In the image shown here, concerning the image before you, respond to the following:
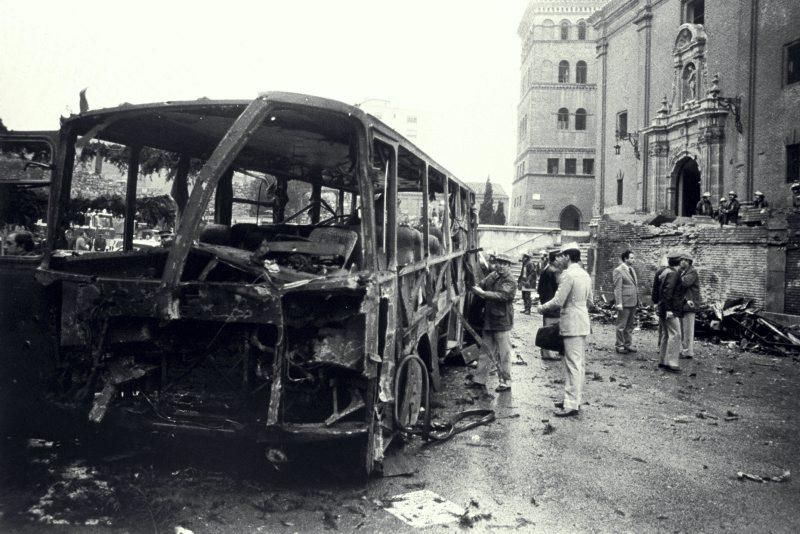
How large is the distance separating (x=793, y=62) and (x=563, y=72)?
92.8 feet

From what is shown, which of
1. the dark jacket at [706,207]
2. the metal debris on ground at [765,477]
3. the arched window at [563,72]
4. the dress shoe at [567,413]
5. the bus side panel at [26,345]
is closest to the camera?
the bus side panel at [26,345]

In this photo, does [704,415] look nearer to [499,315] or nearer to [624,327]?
[499,315]

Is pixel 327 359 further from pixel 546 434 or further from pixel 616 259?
pixel 616 259

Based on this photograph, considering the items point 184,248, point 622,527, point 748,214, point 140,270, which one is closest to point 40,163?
point 140,270

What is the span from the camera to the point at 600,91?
1289 inches

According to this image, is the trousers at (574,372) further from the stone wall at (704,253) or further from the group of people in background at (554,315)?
the stone wall at (704,253)

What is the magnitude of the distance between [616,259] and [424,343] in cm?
1591

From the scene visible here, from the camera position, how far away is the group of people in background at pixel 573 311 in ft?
21.6

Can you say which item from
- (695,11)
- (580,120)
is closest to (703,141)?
(695,11)

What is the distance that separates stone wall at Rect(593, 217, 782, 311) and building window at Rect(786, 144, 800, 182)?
5.25 m

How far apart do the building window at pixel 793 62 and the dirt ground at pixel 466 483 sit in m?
17.8

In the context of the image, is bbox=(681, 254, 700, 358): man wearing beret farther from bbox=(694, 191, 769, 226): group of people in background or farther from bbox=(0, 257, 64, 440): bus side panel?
bbox=(0, 257, 64, 440): bus side panel

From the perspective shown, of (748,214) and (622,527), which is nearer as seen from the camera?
(622,527)

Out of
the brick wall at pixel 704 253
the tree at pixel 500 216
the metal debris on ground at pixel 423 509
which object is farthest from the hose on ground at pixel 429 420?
the tree at pixel 500 216
